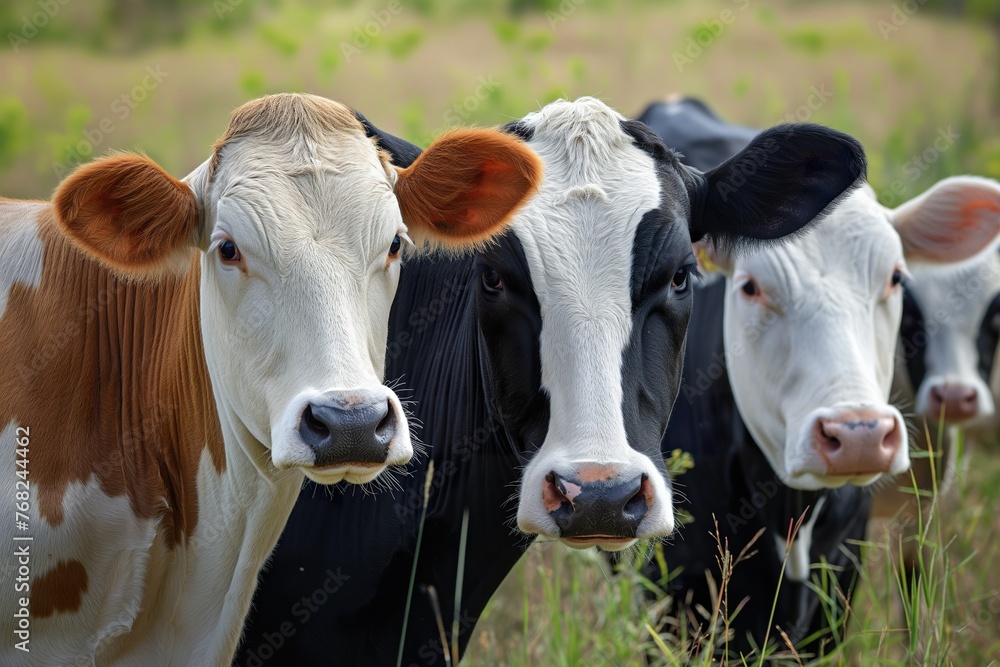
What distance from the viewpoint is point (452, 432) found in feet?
13.1

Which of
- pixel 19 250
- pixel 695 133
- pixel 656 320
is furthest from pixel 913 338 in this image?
pixel 19 250

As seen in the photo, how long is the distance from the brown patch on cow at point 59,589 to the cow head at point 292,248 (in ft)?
2.13

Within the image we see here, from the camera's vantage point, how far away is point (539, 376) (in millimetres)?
3516

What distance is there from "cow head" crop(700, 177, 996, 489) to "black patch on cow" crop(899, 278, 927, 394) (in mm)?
1765

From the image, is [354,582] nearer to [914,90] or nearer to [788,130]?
[788,130]

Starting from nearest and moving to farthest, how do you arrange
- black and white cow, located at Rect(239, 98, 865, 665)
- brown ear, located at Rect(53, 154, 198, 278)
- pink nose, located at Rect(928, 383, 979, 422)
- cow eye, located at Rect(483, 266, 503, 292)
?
brown ear, located at Rect(53, 154, 198, 278) < black and white cow, located at Rect(239, 98, 865, 665) < cow eye, located at Rect(483, 266, 503, 292) < pink nose, located at Rect(928, 383, 979, 422)

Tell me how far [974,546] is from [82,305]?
5.36 m

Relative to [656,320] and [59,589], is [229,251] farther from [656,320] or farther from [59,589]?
[656,320]

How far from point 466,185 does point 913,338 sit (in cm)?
407

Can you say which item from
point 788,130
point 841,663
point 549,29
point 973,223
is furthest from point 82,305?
point 549,29

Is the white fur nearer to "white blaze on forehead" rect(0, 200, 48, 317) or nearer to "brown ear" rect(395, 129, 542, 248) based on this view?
"brown ear" rect(395, 129, 542, 248)

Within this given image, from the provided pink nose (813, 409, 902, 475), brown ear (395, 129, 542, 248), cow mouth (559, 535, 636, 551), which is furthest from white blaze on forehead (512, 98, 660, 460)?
pink nose (813, 409, 902, 475)

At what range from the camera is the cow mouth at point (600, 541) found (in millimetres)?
3203

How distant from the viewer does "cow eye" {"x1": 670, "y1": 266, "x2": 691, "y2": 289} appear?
12.2 feet
